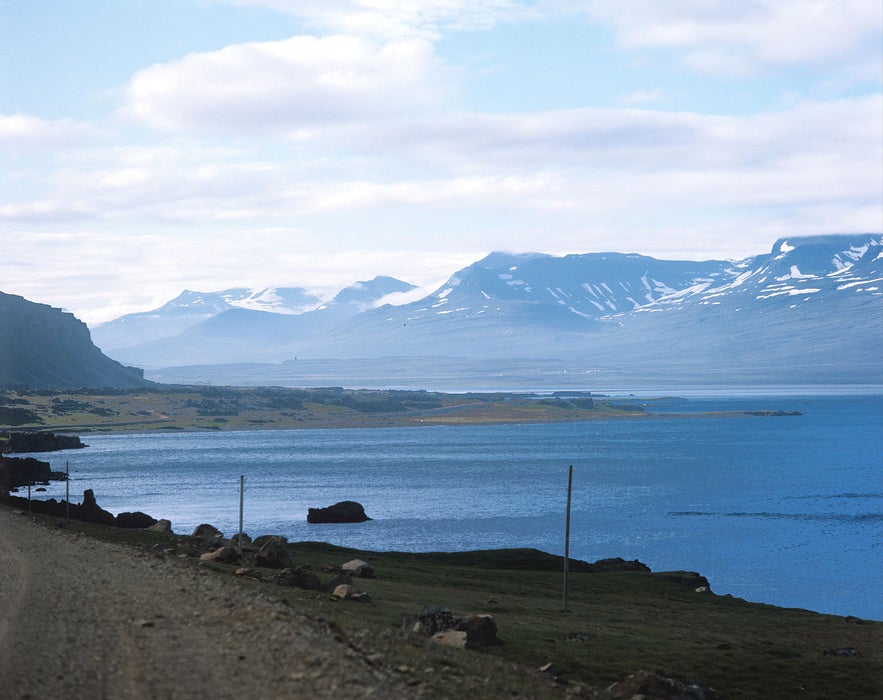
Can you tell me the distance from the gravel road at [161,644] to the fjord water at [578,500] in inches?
1773

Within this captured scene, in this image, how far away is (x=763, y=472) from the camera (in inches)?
5792

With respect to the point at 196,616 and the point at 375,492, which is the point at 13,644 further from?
the point at 375,492

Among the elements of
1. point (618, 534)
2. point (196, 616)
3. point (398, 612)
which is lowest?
point (618, 534)

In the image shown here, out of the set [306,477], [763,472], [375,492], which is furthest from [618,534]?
[763,472]

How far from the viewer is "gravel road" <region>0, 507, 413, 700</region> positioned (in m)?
16.4

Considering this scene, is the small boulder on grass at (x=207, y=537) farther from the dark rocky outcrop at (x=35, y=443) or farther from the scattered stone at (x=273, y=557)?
the dark rocky outcrop at (x=35, y=443)

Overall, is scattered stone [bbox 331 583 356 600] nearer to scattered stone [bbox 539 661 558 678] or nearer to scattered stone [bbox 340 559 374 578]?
scattered stone [bbox 539 661 558 678]

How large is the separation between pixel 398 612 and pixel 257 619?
11413 millimetres

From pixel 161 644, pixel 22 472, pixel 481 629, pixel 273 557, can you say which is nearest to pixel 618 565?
pixel 273 557

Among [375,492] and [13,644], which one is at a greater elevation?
[13,644]

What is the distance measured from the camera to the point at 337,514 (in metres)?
92.2

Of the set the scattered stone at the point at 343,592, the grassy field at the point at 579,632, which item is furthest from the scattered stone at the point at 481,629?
the scattered stone at the point at 343,592

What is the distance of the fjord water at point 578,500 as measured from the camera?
76812 millimetres

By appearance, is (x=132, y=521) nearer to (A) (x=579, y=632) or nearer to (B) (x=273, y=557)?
(B) (x=273, y=557)
